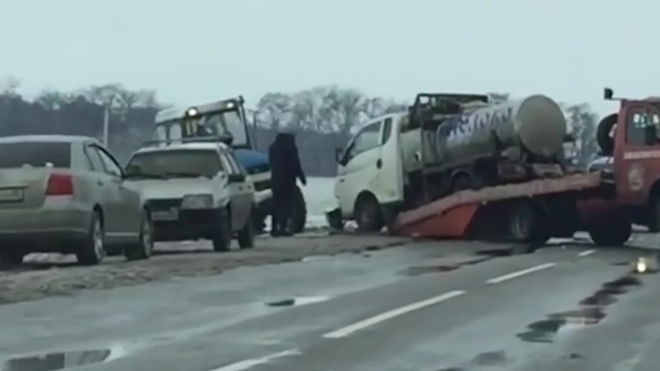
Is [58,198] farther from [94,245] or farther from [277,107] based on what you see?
[277,107]

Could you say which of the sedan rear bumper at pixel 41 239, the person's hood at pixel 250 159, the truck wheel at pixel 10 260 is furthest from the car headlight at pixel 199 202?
the person's hood at pixel 250 159

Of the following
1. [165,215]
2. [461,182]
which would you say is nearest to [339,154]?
[461,182]

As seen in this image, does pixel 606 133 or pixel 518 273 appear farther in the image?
pixel 606 133

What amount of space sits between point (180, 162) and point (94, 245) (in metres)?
5.31

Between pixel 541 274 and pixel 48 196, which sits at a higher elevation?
pixel 48 196

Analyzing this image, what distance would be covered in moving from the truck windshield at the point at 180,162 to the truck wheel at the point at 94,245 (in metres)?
4.38

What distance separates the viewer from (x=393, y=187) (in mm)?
30328

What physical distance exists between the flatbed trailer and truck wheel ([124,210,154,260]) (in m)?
7.97

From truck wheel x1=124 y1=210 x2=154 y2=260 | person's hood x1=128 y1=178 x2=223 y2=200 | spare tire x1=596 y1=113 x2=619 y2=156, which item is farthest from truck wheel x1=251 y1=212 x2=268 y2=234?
truck wheel x1=124 y1=210 x2=154 y2=260

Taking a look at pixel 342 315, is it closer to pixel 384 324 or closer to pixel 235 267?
pixel 384 324

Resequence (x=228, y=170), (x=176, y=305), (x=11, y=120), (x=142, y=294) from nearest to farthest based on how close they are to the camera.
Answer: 1. (x=176, y=305)
2. (x=142, y=294)
3. (x=228, y=170)
4. (x=11, y=120)

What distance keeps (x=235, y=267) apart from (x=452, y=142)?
10.9 meters

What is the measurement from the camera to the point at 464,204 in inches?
1088

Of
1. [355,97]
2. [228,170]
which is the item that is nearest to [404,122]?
[228,170]
